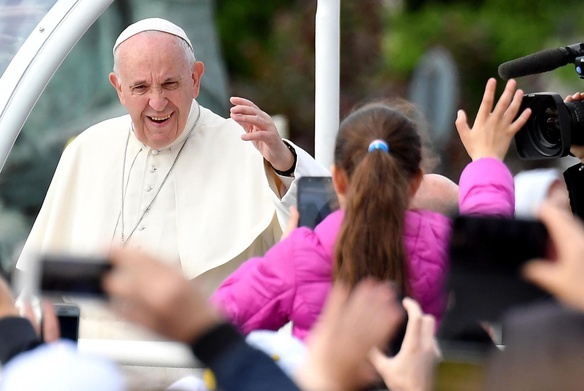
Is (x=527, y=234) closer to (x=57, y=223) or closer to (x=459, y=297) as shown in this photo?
(x=459, y=297)

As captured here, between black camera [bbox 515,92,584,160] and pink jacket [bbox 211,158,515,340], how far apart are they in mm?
264

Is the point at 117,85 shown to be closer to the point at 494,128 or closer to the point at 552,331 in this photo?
the point at 494,128

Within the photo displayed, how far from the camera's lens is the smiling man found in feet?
14.4

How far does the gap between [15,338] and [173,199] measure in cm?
261

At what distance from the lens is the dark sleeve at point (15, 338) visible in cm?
203

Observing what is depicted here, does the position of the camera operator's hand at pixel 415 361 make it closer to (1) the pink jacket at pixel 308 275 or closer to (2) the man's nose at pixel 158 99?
(1) the pink jacket at pixel 308 275

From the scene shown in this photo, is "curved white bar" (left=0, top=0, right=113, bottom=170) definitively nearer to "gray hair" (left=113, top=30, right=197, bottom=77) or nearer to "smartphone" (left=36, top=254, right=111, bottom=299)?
"gray hair" (left=113, top=30, right=197, bottom=77)

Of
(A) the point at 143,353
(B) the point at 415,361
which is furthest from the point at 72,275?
(A) the point at 143,353

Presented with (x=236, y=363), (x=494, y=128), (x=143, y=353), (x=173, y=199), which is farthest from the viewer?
(x=173, y=199)

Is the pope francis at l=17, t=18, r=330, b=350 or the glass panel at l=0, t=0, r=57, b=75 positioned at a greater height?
the glass panel at l=0, t=0, r=57, b=75

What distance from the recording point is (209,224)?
4508 mm

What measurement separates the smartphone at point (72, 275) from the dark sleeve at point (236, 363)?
0.53 ft

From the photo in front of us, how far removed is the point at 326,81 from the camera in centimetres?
459

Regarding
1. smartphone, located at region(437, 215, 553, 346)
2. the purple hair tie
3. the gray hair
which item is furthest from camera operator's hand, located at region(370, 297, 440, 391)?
the gray hair
